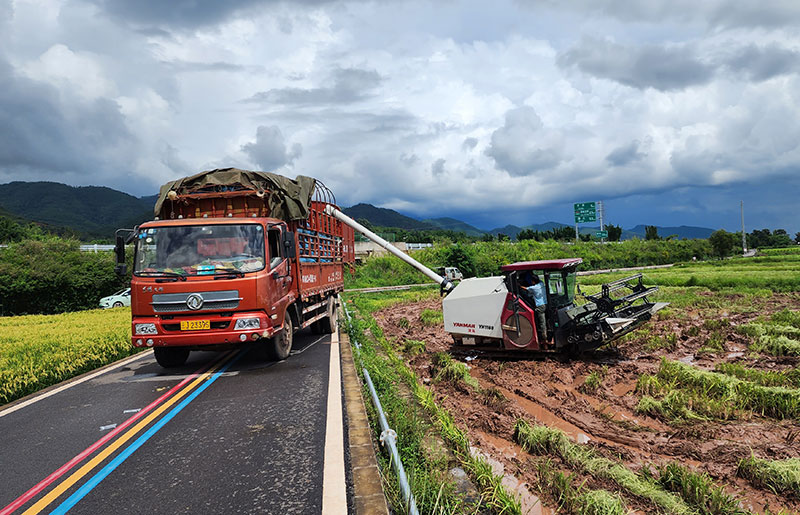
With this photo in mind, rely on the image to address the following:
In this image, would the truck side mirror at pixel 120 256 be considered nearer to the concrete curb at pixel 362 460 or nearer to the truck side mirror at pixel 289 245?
the truck side mirror at pixel 289 245

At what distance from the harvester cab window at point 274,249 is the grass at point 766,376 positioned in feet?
26.2

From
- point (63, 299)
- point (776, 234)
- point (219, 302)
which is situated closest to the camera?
point (219, 302)

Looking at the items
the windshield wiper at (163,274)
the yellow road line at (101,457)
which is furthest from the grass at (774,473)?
the windshield wiper at (163,274)

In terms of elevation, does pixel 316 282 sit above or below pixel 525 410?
above

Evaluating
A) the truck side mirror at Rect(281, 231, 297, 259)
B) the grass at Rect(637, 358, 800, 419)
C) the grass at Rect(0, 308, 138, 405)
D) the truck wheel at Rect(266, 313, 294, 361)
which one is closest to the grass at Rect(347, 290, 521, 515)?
the truck wheel at Rect(266, 313, 294, 361)

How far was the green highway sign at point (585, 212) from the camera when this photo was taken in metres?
72.2

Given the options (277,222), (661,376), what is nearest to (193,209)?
(277,222)

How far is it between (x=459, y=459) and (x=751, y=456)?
2.97 metres

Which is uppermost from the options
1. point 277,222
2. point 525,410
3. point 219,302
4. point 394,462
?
point 277,222

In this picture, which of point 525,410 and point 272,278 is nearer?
point 525,410

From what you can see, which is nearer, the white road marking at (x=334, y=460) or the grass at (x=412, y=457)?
the grass at (x=412, y=457)

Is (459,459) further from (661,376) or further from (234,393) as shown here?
(661,376)

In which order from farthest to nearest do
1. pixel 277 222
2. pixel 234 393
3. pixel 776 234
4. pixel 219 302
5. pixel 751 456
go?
pixel 776 234 → pixel 277 222 → pixel 219 302 → pixel 234 393 → pixel 751 456

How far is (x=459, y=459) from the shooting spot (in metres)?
4.34
